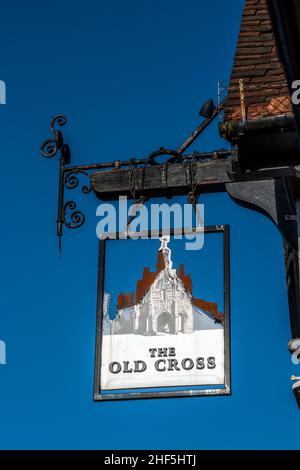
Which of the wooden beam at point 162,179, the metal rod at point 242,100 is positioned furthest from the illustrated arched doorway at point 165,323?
the metal rod at point 242,100

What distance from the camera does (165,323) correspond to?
8875mm

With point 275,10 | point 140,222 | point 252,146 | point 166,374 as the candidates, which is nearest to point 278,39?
point 275,10

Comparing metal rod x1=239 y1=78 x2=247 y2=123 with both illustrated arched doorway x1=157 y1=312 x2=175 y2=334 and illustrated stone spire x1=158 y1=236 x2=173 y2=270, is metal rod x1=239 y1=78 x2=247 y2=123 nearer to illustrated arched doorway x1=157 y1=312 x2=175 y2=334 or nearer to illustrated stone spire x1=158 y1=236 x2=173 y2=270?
illustrated stone spire x1=158 y1=236 x2=173 y2=270

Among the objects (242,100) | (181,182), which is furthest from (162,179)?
(242,100)

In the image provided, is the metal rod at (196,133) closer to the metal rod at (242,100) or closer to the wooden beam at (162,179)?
the wooden beam at (162,179)

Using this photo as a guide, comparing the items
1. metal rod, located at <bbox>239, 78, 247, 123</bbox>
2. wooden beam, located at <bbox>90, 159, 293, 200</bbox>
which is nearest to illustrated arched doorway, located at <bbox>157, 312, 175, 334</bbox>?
wooden beam, located at <bbox>90, 159, 293, 200</bbox>

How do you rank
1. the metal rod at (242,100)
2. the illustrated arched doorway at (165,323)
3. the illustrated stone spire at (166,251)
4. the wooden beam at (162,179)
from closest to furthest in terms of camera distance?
1. the metal rod at (242,100)
2. the illustrated arched doorway at (165,323)
3. the illustrated stone spire at (166,251)
4. the wooden beam at (162,179)

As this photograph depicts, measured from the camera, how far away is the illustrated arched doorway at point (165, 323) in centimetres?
882

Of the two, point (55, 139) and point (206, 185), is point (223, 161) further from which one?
point (55, 139)

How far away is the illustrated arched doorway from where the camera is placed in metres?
8.82

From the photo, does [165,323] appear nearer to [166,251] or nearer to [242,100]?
[166,251]

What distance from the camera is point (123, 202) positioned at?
9922 mm

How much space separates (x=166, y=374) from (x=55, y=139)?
138 inches

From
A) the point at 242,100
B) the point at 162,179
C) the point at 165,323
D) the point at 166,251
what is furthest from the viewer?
the point at 162,179
